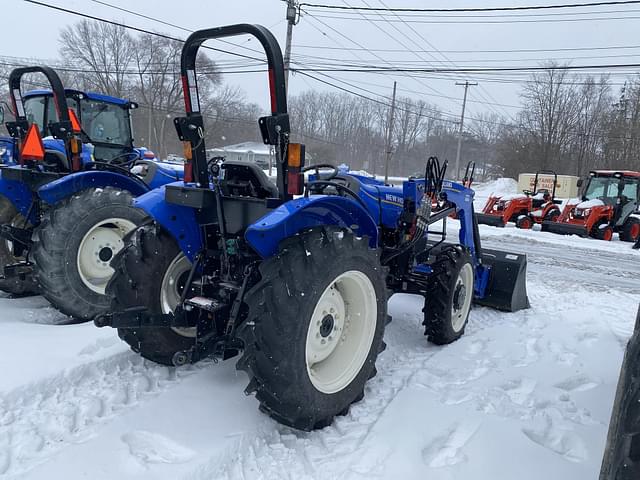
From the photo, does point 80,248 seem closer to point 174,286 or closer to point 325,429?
point 174,286

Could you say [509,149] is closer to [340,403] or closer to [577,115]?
[577,115]

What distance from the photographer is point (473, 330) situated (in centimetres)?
498

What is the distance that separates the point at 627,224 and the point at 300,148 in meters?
15.3

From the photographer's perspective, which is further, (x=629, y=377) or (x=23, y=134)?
Answer: (x=23, y=134)

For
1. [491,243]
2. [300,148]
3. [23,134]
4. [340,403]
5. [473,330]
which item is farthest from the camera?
[491,243]

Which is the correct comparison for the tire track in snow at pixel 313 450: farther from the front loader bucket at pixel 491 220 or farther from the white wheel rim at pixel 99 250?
the front loader bucket at pixel 491 220

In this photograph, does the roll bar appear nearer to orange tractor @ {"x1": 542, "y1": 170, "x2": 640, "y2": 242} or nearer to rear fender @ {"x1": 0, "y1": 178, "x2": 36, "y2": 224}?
rear fender @ {"x1": 0, "y1": 178, "x2": 36, "y2": 224}

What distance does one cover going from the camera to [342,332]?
3258 millimetres

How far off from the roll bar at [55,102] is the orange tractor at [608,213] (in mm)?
13742

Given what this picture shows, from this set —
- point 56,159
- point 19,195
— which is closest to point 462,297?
point 19,195

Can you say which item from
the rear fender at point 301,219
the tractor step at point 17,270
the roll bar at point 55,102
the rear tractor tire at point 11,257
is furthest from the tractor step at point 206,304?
the rear tractor tire at point 11,257

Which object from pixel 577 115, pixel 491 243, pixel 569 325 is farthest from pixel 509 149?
pixel 569 325

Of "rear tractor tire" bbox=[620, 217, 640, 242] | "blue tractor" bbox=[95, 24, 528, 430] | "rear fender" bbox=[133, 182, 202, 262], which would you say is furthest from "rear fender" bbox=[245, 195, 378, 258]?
"rear tractor tire" bbox=[620, 217, 640, 242]

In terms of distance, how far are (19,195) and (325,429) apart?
4.69 meters
